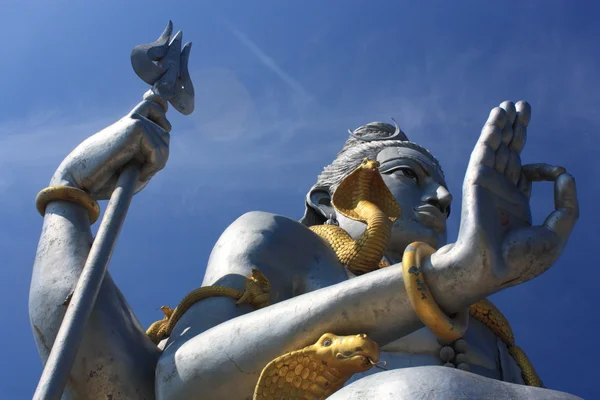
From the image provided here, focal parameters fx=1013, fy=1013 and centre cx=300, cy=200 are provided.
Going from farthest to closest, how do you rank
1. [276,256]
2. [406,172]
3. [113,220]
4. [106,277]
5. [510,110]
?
[406,172] < [276,256] < [106,277] < [113,220] < [510,110]

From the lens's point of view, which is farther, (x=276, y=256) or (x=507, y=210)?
(x=276, y=256)

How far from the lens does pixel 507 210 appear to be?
5496mm

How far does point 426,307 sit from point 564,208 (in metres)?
0.98

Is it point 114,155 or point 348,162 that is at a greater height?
point 348,162

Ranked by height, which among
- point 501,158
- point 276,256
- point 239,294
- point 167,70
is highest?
point 167,70

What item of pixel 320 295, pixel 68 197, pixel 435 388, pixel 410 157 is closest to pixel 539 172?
pixel 320 295

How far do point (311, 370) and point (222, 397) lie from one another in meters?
0.61

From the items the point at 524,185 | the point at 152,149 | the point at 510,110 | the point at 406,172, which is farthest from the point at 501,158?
the point at 406,172

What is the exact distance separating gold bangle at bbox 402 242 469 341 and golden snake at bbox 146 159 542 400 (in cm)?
32

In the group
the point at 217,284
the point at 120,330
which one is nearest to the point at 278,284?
the point at 217,284

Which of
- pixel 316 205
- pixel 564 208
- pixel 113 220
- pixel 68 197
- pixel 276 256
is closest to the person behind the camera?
pixel 564 208

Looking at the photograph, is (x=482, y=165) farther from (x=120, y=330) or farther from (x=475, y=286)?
(x=120, y=330)

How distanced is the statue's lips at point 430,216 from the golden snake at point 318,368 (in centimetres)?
338

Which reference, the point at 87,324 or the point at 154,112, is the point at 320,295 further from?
the point at 154,112
